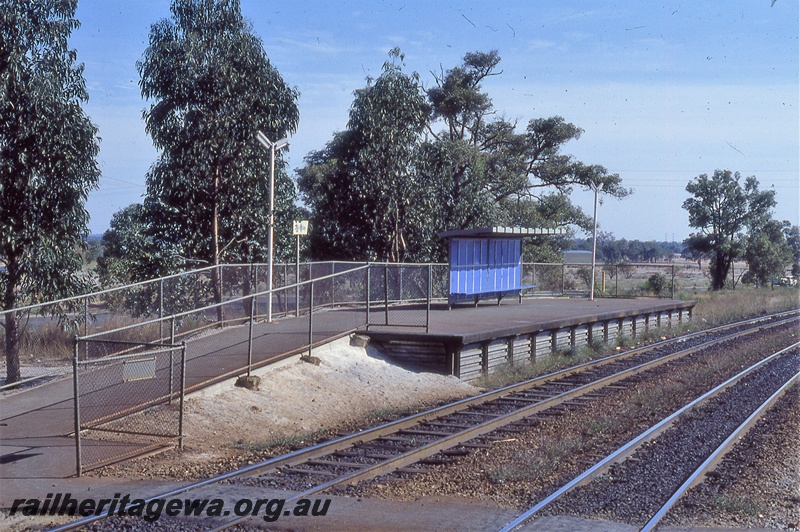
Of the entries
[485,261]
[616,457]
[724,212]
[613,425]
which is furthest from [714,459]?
[724,212]

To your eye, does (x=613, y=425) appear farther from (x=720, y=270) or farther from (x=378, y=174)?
(x=720, y=270)

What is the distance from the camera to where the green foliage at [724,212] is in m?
56.4

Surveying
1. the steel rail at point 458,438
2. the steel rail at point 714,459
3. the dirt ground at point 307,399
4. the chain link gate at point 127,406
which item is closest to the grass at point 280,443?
the dirt ground at point 307,399

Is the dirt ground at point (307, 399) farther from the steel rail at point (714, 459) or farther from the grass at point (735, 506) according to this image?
the grass at point (735, 506)

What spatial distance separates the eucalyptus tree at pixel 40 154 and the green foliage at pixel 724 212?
4768cm

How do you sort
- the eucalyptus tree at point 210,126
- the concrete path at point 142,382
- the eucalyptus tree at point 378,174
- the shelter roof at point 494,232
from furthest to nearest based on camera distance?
1. the eucalyptus tree at point 378,174
2. the shelter roof at point 494,232
3. the eucalyptus tree at point 210,126
4. the concrete path at point 142,382

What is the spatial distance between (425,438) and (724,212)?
5067cm

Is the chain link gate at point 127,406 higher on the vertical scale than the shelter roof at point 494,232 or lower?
lower

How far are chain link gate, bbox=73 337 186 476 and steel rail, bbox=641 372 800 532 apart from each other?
5.82 metres

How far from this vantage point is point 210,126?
68.9 ft

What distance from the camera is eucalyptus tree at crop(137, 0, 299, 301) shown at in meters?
21.0

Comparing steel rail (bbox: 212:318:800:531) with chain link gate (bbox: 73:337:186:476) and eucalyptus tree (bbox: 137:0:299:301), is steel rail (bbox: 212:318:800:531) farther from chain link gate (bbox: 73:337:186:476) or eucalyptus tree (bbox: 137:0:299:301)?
eucalyptus tree (bbox: 137:0:299:301)

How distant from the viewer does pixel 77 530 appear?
7180 millimetres

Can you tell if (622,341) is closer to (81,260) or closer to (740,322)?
(740,322)
